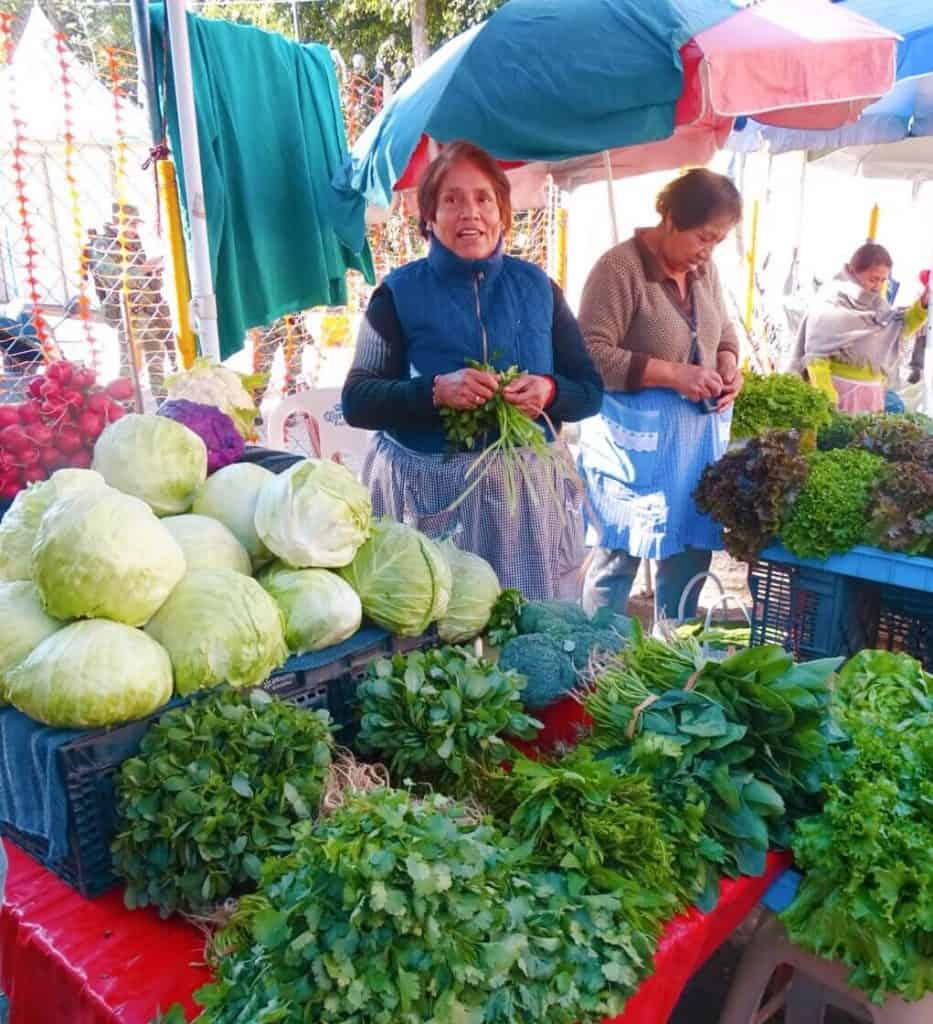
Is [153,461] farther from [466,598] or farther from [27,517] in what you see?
[466,598]

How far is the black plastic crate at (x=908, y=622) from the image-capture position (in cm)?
315

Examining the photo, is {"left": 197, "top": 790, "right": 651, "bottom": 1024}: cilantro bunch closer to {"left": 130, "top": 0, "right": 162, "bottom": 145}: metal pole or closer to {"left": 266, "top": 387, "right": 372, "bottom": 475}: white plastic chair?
{"left": 130, "top": 0, "right": 162, "bottom": 145}: metal pole

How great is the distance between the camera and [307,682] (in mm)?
1706

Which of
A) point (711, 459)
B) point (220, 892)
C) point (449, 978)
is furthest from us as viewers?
point (711, 459)

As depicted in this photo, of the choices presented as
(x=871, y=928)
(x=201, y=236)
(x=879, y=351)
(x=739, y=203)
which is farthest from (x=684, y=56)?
(x=879, y=351)

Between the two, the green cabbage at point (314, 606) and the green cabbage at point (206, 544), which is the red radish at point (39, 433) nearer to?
the green cabbage at point (206, 544)

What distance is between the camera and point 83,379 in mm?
2314

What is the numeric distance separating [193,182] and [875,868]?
3.27 meters

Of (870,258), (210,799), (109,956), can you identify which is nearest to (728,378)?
(210,799)

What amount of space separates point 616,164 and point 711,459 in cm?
204

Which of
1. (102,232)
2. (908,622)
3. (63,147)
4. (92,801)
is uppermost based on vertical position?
(63,147)

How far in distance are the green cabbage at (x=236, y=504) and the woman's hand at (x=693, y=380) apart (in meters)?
2.20

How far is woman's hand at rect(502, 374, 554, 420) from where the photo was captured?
8.72 feet

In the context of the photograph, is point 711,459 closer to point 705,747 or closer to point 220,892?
point 705,747
